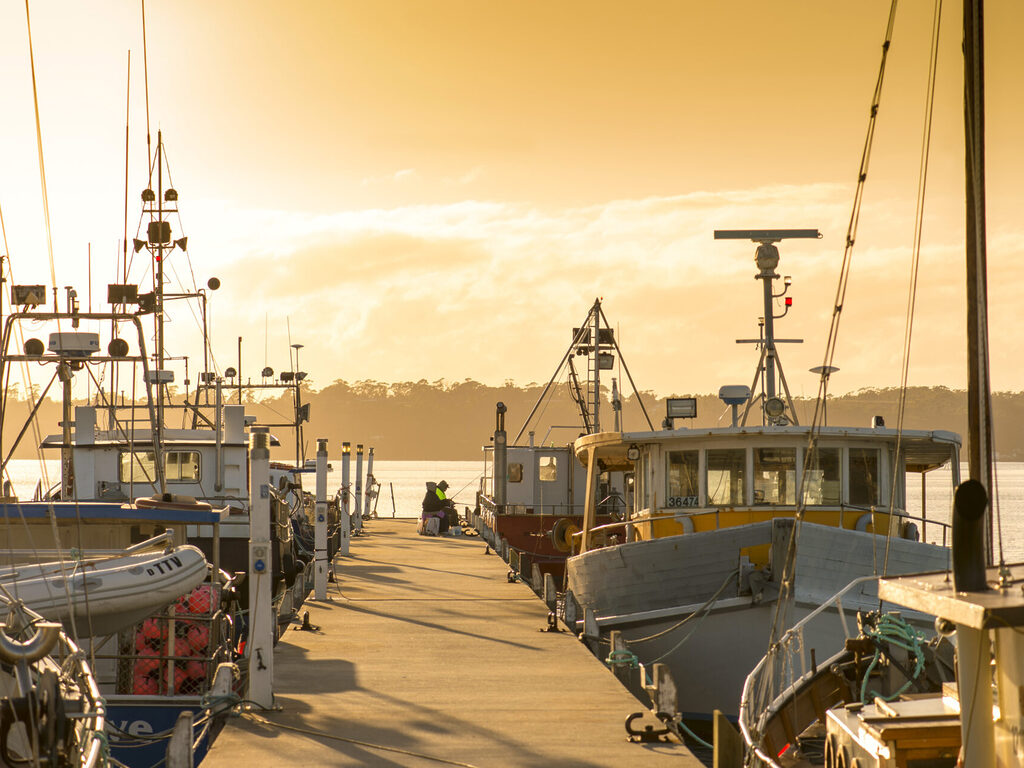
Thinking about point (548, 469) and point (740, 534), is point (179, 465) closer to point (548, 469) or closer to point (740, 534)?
point (740, 534)

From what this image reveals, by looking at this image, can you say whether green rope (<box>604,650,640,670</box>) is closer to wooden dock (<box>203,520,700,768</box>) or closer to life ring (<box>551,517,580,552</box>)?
wooden dock (<box>203,520,700,768</box>)

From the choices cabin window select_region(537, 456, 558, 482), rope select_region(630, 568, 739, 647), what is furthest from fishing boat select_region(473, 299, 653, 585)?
rope select_region(630, 568, 739, 647)

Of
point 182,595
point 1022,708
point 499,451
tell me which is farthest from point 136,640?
point 499,451

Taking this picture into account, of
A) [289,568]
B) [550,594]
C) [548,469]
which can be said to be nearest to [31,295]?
[289,568]

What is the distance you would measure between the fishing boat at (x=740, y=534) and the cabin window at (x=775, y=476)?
0.05 feet

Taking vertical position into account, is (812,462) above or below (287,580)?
above

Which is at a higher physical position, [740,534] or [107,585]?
[740,534]

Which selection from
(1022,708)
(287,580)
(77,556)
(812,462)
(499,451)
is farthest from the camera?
(499,451)

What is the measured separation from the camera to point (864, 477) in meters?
15.2

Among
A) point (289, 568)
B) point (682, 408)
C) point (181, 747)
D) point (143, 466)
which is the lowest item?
point (289, 568)

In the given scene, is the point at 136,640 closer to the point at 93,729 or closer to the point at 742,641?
the point at 93,729

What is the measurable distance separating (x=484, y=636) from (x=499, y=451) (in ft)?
47.6

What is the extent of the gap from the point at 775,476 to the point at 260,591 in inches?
275

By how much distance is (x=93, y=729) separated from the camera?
8273mm
